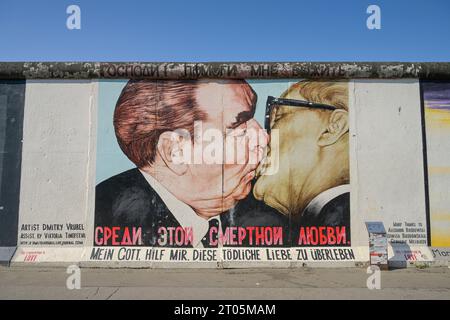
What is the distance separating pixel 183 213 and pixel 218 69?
3681 millimetres

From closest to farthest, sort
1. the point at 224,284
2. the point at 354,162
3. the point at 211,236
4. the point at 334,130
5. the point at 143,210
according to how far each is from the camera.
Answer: the point at 224,284, the point at 211,236, the point at 143,210, the point at 354,162, the point at 334,130

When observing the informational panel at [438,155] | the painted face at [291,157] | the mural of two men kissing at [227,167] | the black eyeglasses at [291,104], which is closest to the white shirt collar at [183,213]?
the mural of two men kissing at [227,167]

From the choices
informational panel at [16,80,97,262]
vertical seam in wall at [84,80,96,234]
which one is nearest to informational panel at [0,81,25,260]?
informational panel at [16,80,97,262]

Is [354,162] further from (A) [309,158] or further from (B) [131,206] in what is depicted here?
(B) [131,206]

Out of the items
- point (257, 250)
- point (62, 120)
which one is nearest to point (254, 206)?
point (257, 250)

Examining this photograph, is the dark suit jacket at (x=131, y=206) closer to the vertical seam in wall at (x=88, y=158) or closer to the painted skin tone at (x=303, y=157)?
the vertical seam in wall at (x=88, y=158)

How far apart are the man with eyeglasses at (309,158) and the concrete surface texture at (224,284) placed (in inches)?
58.0

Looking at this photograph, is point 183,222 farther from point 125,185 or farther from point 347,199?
point 347,199

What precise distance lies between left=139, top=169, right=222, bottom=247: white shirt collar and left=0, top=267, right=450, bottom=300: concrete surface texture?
1.04 m

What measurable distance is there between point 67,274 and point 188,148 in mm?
4007

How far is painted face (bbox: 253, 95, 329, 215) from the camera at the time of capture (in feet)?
35.7

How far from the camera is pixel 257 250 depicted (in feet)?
34.8

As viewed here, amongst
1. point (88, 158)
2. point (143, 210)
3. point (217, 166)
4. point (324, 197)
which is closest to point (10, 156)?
point (88, 158)

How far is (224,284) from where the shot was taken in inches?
328
